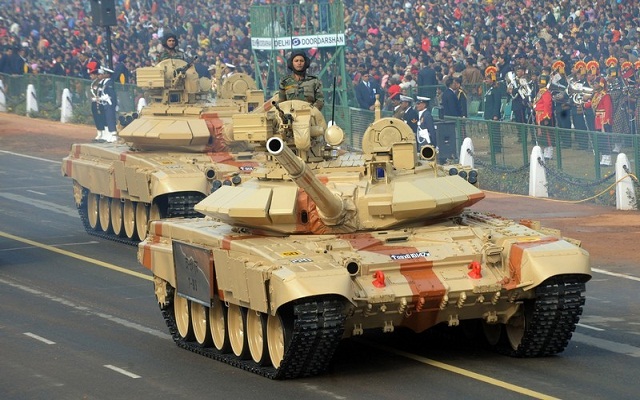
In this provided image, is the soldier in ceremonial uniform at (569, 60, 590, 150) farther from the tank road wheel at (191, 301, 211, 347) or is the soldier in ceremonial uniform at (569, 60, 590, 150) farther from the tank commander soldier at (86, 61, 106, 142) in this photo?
the tank commander soldier at (86, 61, 106, 142)

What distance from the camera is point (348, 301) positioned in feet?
54.3

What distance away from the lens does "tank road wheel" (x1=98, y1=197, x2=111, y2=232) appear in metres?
31.3

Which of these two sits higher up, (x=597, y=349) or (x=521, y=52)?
(x=521, y=52)

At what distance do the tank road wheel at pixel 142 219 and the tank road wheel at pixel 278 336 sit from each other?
1226 centimetres

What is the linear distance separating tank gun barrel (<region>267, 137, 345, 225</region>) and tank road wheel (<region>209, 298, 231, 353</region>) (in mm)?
1834

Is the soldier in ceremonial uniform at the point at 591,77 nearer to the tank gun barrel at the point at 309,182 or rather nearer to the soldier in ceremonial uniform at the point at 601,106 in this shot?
the soldier in ceremonial uniform at the point at 601,106

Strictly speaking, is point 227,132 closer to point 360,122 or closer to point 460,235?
point 360,122

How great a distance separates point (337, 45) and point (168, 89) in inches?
368

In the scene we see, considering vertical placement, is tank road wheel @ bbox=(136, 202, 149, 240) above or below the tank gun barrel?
below

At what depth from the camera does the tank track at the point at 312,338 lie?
16406 mm

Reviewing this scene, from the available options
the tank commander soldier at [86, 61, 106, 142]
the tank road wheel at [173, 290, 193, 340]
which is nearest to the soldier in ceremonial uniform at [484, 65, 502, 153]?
the tank commander soldier at [86, 61, 106, 142]

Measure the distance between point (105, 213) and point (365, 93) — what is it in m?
10.4

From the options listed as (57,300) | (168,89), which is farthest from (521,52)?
(57,300)

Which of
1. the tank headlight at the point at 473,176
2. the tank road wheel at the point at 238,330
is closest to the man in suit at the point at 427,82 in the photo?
the tank headlight at the point at 473,176
